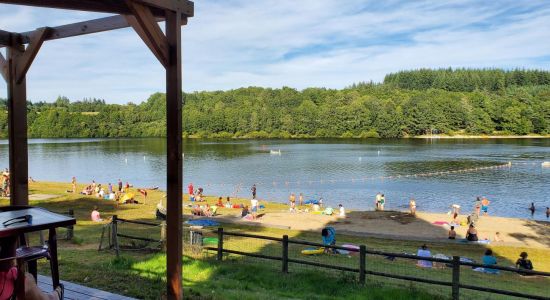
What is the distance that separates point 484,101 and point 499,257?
123559 mm

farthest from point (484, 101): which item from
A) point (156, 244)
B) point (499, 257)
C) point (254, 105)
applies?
point (156, 244)

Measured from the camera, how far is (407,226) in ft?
76.8

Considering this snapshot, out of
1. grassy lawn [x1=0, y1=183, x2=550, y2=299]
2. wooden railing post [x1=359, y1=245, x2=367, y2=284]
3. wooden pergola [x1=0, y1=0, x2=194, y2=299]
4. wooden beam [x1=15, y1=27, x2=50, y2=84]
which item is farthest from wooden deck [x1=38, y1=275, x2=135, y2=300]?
wooden railing post [x1=359, y1=245, x2=367, y2=284]

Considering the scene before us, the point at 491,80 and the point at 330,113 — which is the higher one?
the point at 491,80

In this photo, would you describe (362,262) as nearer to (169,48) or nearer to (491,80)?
(169,48)

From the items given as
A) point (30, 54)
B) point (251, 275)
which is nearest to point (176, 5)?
point (30, 54)

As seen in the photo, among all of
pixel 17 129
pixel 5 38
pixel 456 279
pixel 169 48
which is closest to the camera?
pixel 169 48

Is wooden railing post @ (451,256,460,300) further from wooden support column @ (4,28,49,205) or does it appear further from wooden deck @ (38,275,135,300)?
wooden support column @ (4,28,49,205)

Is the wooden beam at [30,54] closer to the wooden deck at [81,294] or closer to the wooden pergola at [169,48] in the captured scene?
the wooden pergola at [169,48]

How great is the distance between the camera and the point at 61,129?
15075 centimetres

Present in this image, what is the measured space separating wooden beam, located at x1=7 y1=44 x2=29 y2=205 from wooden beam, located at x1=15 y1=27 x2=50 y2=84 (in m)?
0.07

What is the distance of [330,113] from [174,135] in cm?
13544

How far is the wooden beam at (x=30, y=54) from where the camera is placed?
6.32m

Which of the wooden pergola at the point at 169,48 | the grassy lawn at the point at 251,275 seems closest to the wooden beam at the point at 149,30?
the wooden pergola at the point at 169,48
